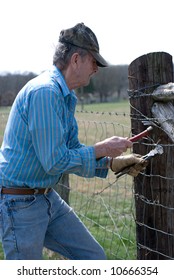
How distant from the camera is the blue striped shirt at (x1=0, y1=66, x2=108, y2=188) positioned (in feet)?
8.10

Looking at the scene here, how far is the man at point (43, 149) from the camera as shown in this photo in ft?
8.14

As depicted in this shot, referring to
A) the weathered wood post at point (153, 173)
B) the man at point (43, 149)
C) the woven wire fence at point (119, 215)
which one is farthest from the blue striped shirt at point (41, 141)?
the woven wire fence at point (119, 215)

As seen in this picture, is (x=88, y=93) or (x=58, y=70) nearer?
(x=58, y=70)

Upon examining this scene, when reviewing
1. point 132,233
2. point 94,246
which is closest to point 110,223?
point 132,233

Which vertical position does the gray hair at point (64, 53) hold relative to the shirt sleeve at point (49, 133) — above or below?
above

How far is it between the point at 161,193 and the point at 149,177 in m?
0.13

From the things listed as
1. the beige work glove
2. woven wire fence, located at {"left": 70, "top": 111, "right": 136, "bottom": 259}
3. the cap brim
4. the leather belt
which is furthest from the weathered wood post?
the leather belt

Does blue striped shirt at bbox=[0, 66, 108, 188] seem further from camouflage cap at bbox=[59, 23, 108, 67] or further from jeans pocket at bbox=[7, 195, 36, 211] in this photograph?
camouflage cap at bbox=[59, 23, 108, 67]

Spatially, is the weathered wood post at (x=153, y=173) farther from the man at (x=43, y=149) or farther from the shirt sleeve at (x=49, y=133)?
the shirt sleeve at (x=49, y=133)

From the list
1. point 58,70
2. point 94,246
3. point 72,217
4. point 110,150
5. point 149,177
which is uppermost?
point 58,70

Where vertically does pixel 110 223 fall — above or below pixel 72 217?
below

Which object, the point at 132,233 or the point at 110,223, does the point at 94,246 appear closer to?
the point at 132,233

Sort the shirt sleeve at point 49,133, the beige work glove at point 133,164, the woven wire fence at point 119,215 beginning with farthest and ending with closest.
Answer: the woven wire fence at point 119,215 < the beige work glove at point 133,164 < the shirt sleeve at point 49,133

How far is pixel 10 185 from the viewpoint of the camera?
2.70 m
